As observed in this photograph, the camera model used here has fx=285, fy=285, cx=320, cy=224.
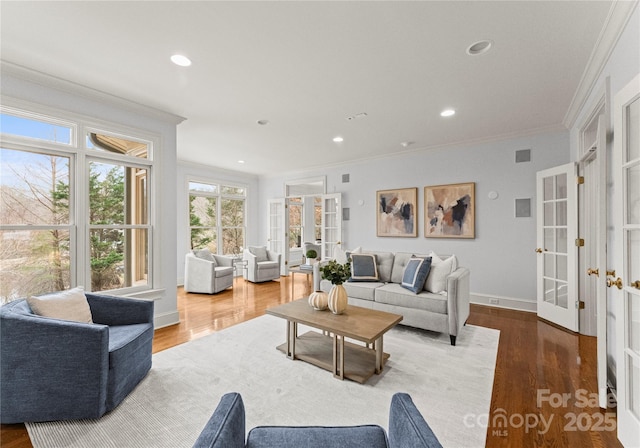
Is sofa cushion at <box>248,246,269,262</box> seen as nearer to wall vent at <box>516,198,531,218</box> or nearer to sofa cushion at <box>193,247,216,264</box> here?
sofa cushion at <box>193,247,216,264</box>

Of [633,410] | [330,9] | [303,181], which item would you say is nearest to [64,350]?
[330,9]

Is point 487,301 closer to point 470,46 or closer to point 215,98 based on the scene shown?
point 470,46

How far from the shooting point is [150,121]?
355 centimetres

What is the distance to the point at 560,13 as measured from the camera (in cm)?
191

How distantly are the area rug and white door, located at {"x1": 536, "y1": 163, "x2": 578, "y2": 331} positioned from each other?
1.31 meters

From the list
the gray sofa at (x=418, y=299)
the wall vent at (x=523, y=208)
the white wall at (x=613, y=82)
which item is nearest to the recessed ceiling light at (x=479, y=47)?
the white wall at (x=613, y=82)

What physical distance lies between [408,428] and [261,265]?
18.6 ft

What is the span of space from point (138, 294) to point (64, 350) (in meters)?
1.64

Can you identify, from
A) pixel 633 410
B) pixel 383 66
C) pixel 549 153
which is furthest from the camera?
pixel 549 153

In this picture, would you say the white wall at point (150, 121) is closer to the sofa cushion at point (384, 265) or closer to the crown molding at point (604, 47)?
the sofa cushion at point (384, 265)

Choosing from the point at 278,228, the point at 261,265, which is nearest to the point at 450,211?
the point at 261,265

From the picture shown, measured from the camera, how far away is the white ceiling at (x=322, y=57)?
1902 millimetres

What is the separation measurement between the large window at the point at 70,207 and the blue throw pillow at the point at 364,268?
2.70 meters

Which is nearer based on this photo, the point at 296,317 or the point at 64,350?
the point at 64,350
